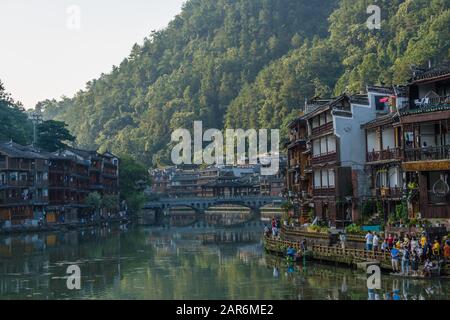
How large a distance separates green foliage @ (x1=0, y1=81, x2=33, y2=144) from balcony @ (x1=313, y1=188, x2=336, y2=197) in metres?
64.2

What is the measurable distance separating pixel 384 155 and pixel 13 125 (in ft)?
283

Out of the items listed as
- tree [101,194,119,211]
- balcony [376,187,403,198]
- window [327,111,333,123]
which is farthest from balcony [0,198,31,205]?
balcony [376,187,403,198]

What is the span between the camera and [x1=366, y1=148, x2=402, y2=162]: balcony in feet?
180

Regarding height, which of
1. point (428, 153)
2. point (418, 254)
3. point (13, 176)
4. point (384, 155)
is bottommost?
point (418, 254)

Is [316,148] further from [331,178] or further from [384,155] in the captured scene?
[384,155]

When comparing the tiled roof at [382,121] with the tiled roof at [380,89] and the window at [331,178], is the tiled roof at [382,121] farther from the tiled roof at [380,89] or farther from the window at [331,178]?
the window at [331,178]

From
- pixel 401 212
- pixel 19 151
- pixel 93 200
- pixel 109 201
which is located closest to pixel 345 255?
pixel 401 212

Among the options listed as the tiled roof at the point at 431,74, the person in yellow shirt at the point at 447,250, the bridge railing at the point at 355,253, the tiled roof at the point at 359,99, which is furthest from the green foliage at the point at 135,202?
the person in yellow shirt at the point at 447,250

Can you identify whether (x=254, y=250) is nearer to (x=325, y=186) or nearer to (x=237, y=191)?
(x=325, y=186)

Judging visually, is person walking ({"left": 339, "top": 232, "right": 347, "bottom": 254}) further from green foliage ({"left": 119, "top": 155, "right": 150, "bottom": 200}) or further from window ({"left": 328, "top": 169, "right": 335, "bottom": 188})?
green foliage ({"left": 119, "top": 155, "right": 150, "bottom": 200})

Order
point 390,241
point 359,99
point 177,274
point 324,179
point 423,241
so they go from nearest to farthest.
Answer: point 423,241
point 390,241
point 177,274
point 359,99
point 324,179

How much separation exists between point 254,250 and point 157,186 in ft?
413

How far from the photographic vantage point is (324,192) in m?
65.8

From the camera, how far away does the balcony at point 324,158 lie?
206ft
